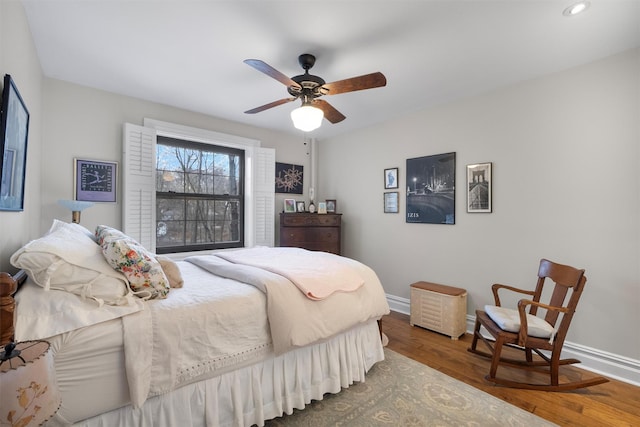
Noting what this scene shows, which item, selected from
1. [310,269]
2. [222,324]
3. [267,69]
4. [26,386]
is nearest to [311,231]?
[310,269]

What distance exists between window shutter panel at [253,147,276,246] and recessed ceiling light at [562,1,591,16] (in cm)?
326

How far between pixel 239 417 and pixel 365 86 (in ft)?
7.17

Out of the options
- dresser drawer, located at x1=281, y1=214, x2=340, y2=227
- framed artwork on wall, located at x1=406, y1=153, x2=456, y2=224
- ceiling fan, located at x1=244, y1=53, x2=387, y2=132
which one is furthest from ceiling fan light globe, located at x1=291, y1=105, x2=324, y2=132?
dresser drawer, located at x1=281, y1=214, x2=340, y2=227

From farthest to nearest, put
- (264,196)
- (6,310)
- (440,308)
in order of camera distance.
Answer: (264,196) → (440,308) → (6,310)

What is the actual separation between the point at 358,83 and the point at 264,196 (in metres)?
2.44

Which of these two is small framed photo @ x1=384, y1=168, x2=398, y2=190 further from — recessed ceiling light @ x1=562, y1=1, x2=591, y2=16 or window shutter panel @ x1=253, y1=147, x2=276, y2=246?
recessed ceiling light @ x1=562, y1=1, x2=591, y2=16

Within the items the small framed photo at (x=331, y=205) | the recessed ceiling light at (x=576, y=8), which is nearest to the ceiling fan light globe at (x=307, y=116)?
the recessed ceiling light at (x=576, y=8)

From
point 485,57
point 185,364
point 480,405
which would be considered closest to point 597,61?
point 485,57

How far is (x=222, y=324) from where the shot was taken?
57.1 inches

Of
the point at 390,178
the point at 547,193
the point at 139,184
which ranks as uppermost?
the point at 390,178

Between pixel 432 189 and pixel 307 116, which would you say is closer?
pixel 307 116

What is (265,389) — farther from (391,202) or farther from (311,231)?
(391,202)

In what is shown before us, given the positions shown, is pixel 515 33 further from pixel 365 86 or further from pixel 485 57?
pixel 365 86

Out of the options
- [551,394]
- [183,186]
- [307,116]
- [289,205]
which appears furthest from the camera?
[289,205]
